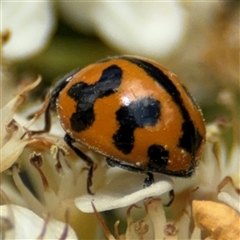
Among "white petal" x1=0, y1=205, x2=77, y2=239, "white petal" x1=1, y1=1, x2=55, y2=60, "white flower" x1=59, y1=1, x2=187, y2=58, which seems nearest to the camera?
"white petal" x1=0, y1=205, x2=77, y2=239

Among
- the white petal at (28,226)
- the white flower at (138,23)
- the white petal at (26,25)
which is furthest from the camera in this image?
the white flower at (138,23)

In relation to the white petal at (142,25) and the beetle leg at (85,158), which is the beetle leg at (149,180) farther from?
the white petal at (142,25)

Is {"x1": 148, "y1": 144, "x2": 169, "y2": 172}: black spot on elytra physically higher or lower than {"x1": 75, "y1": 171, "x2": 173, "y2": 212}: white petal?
higher

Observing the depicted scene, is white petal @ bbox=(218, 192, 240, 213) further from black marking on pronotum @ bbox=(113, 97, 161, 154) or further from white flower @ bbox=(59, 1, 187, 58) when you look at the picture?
white flower @ bbox=(59, 1, 187, 58)

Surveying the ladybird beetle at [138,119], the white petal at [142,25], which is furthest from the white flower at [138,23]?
the ladybird beetle at [138,119]

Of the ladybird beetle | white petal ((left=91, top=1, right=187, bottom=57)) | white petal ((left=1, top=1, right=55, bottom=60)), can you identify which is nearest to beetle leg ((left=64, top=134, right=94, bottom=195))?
the ladybird beetle

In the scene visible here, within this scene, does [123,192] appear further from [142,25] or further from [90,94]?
[142,25]

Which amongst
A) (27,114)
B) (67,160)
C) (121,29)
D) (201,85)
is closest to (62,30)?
(121,29)
